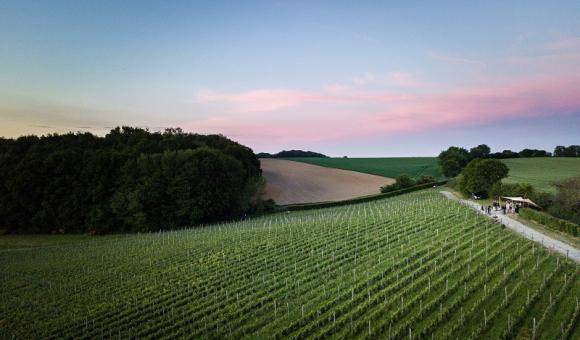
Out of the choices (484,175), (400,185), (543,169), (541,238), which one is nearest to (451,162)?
(400,185)

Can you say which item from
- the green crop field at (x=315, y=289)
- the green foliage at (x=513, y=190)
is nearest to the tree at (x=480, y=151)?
the green foliage at (x=513, y=190)

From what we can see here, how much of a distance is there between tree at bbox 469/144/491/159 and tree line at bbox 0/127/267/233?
9067 centimetres

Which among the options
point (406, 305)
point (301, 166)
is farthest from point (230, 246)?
point (301, 166)

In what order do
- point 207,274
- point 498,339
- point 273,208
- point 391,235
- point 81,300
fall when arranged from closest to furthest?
point 498,339
point 81,300
point 207,274
point 391,235
point 273,208

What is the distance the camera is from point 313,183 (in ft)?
361

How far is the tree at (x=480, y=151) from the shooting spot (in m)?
142

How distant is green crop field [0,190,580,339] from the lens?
64.9ft

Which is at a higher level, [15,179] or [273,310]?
[15,179]

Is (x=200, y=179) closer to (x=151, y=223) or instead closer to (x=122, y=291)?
(x=151, y=223)

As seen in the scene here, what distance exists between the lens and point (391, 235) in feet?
132

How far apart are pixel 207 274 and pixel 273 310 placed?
9797 mm

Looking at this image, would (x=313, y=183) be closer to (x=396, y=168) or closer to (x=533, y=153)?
(x=396, y=168)

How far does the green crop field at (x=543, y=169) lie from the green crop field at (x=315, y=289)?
56675mm

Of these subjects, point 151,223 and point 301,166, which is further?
point 301,166
